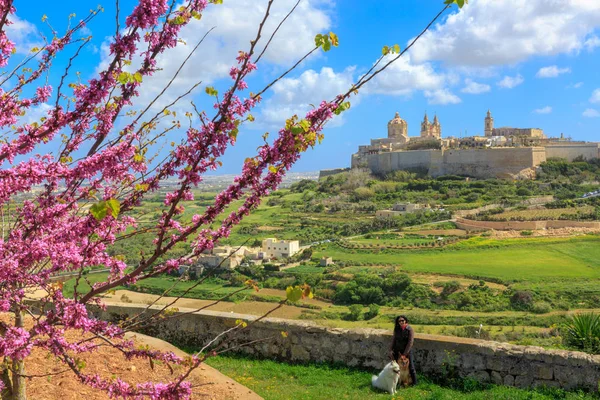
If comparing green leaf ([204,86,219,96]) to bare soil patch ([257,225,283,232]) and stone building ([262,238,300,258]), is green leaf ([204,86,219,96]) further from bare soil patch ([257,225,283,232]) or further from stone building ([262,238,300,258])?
bare soil patch ([257,225,283,232])

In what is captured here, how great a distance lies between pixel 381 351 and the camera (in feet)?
20.2

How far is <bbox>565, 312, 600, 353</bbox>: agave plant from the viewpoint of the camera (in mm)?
5820

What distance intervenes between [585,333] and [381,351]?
2242 millimetres

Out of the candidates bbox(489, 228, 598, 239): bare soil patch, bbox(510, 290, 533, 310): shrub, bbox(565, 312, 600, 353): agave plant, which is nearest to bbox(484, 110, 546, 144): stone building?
bbox(489, 228, 598, 239): bare soil patch

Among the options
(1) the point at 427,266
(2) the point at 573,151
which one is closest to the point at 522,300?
(1) the point at 427,266

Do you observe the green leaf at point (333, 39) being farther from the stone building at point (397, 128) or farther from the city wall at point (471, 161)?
the stone building at point (397, 128)

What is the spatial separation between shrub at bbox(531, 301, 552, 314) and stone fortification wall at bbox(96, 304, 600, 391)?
19.4 metres

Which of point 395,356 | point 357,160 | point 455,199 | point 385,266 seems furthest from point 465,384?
point 357,160

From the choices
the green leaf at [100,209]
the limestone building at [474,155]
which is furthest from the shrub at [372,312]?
the limestone building at [474,155]

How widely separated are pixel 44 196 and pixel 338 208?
195 ft

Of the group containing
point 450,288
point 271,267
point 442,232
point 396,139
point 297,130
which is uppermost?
point 396,139

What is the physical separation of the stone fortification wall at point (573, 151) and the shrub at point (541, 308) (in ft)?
170

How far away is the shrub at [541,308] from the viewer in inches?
912

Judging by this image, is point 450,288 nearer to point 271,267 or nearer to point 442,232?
point 271,267
